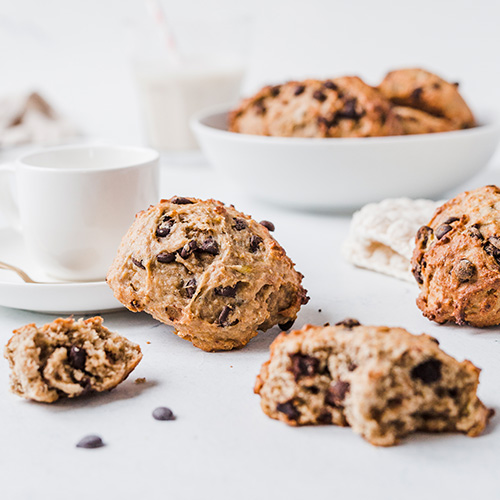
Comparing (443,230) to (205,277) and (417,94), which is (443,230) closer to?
(205,277)

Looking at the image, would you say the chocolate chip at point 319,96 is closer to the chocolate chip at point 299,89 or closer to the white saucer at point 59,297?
the chocolate chip at point 299,89

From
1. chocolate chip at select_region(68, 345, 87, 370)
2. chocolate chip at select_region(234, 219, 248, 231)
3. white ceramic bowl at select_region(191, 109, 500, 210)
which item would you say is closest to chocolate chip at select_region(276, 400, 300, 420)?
chocolate chip at select_region(68, 345, 87, 370)

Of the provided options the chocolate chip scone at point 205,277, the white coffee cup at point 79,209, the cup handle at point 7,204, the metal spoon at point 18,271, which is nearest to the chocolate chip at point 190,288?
the chocolate chip scone at point 205,277

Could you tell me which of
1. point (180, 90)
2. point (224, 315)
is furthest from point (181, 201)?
point (180, 90)

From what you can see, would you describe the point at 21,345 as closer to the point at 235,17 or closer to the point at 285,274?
the point at 285,274

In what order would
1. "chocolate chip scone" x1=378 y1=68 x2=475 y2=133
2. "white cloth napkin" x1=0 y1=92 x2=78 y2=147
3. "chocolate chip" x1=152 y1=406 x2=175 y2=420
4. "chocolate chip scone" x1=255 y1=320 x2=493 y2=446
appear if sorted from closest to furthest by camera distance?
"chocolate chip scone" x1=255 y1=320 x2=493 y2=446 → "chocolate chip" x1=152 y1=406 x2=175 y2=420 → "chocolate chip scone" x1=378 y1=68 x2=475 y2=133 → "white cloth napkin" x1=0 y1=92 x2=78 y2=147

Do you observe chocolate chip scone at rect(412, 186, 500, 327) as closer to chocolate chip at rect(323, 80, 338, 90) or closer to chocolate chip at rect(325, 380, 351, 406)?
chocolate chip at rect(325, 380, 351, 406)
